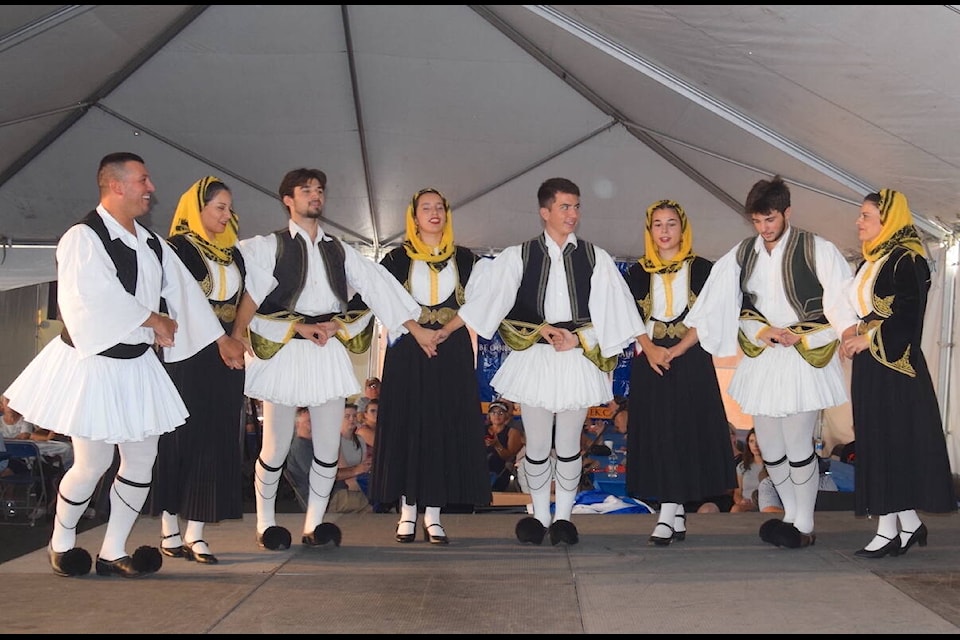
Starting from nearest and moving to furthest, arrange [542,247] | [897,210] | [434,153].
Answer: [897,210]
[542,247]
[434,153]

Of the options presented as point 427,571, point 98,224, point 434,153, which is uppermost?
point 434,153

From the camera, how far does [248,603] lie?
3420mm

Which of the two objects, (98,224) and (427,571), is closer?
(98,224)

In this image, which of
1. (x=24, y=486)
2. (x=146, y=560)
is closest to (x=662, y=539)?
(x=146, y=560)

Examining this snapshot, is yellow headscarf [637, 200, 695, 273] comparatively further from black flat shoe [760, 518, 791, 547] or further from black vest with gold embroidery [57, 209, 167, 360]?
black vest with gold embroidery [57, 209, 167, 360]

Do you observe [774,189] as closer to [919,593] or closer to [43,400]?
[919,593]

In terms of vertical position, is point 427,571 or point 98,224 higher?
point 98,224

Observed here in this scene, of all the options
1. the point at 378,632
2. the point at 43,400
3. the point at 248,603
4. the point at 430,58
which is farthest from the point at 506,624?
the point at 430,58

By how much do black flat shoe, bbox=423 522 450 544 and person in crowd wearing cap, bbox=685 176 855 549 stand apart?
4.97 ft

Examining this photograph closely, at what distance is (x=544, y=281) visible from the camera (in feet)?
15.6

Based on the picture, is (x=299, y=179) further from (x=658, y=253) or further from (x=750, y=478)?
(x=750, y=478)

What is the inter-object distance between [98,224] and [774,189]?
293 cm

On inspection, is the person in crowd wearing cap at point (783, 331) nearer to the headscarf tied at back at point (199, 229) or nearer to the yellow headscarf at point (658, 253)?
the yellow headscarf at point (658, 253)

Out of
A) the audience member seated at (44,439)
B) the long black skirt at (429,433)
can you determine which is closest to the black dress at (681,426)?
the long black skirt at (429,433)
